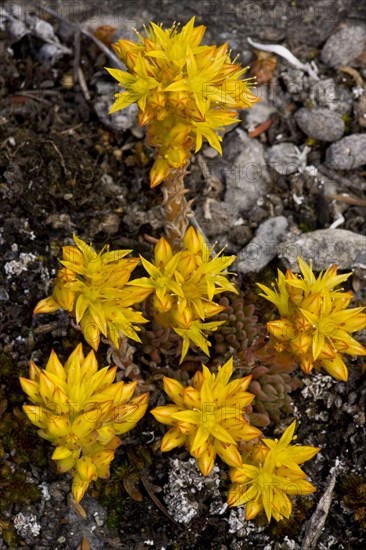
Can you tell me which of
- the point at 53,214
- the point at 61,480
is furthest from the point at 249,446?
the point at 53,214

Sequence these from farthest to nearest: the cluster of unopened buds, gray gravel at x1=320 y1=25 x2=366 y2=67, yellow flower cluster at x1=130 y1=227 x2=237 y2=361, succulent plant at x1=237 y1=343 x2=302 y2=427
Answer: gray gravel at x1=320 y1=25 x2=366 y2=67
succulent plant at x1=237 y1=343 x2=302 y2=427
yellow flower cluster at x1=130 y1=227 x2=237 y2=361
the cluster of unopened buds

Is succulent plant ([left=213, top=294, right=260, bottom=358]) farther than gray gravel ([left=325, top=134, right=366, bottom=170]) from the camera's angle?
No

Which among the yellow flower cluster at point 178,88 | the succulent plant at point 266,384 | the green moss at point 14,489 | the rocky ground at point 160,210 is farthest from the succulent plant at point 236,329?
the green moss at point 14,489

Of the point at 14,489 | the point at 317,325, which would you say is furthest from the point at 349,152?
the point at 14,489

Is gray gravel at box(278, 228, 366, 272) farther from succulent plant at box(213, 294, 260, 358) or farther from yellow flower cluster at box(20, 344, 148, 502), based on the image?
yellow flower cluster at box(20, 344, 148, 502)

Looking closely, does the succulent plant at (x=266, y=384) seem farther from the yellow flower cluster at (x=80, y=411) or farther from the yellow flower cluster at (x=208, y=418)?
the yellow flower cluster at (x=80, y=411)

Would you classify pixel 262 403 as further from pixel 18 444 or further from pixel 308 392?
pixel 18 444

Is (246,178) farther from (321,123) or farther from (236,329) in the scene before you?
(236,329)

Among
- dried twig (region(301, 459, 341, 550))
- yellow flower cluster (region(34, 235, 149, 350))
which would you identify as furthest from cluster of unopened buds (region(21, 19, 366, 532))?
dried twig (region(301, 459, 341, 550))

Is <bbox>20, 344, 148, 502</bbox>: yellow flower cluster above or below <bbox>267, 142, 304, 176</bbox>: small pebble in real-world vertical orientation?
below
